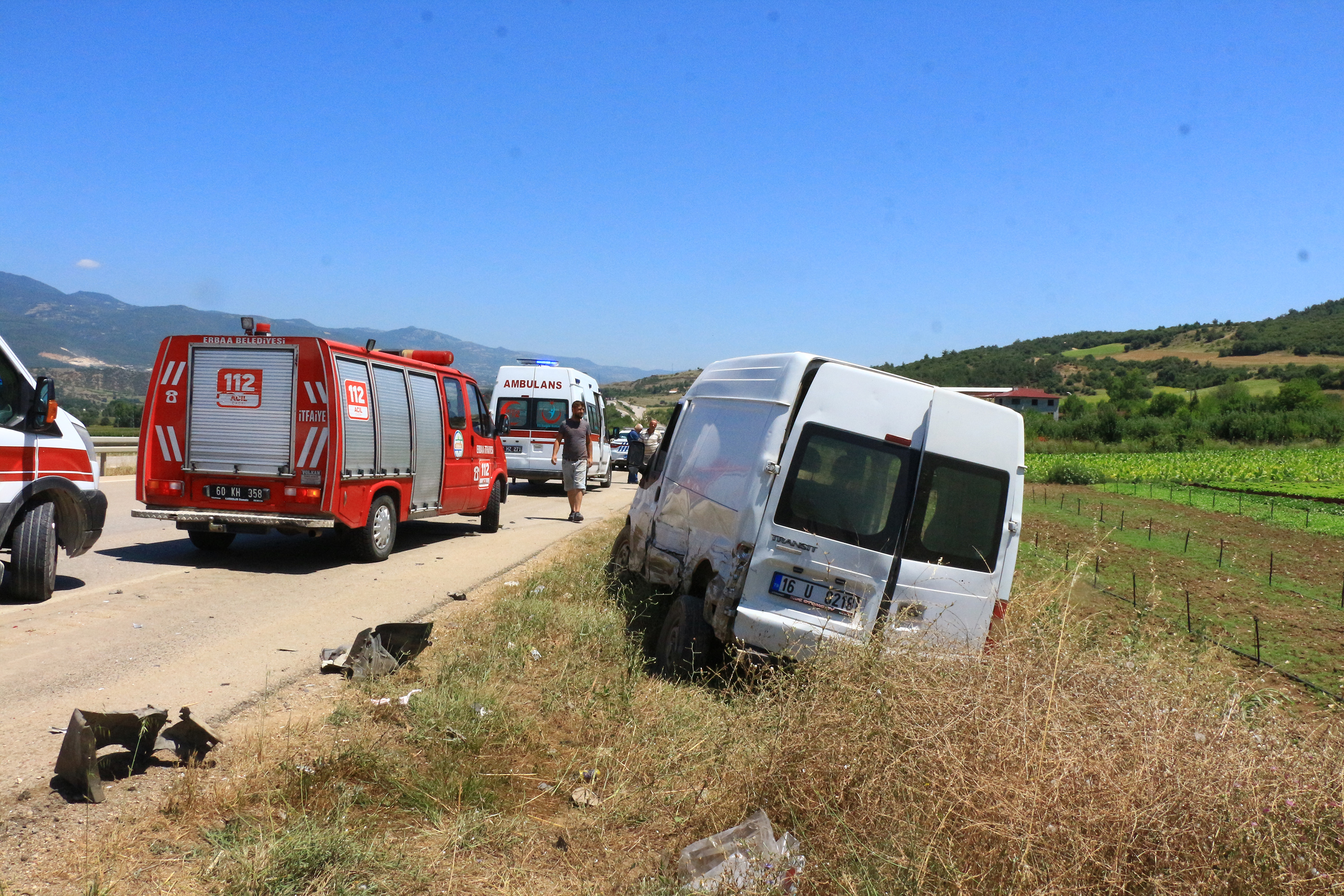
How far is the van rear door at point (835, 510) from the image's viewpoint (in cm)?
564

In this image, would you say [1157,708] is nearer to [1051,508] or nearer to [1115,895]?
[1115,895]

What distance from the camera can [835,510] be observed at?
5750 millimetres

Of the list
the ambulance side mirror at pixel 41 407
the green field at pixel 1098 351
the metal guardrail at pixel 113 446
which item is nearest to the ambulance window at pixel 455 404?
the ambulance side mirror at pixel 41 407

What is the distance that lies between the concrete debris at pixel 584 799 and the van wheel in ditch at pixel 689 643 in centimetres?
189

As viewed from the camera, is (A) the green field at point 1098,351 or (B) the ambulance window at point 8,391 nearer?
(B) the ambulance window at point 8,391

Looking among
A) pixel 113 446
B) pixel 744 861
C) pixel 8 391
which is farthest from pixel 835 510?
pixel 113 446

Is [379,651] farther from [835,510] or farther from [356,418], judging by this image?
[356,418]

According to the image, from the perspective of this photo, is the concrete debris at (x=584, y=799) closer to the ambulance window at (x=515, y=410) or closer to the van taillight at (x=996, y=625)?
the van taillight at (x=996, y=625)

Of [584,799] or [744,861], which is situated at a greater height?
[744,861]

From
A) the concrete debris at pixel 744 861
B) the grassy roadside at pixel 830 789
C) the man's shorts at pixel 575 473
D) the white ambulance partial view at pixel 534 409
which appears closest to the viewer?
the grassy roadside at pixel 830 789

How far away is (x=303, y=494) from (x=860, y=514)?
6482mm

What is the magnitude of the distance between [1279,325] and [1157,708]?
146 meters

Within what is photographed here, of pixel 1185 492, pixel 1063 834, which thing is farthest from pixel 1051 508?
pixel 1063 834

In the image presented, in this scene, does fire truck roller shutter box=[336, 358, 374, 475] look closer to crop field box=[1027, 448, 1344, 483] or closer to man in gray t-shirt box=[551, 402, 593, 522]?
man in gray t-shirt box=[551, 402, 593, 522]
